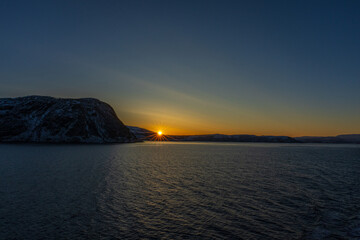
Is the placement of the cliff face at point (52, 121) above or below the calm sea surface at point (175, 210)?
above

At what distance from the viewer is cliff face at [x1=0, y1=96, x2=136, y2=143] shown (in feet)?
355

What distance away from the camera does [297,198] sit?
1509 centimetres

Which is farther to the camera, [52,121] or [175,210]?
[52,121]

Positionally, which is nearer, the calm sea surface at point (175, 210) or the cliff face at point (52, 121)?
the calm sea surface at point (175, 210)

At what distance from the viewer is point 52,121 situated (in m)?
112

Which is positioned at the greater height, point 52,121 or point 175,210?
point 52,121

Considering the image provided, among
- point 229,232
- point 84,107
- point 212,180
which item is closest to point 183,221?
point 229,232

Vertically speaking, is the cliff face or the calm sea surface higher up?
the cliff face

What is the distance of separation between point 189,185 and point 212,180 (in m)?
3.47

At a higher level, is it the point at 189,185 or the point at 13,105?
the point at 13,105

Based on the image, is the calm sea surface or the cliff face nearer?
the calm sea surface

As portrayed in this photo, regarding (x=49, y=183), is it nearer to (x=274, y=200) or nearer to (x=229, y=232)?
(x=229, y=232)

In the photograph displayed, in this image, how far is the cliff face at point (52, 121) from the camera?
10831 cm

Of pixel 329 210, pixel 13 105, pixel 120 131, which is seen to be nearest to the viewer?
pixel 329 210
